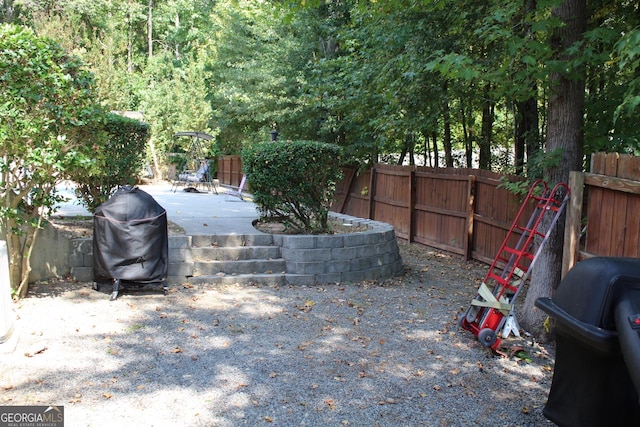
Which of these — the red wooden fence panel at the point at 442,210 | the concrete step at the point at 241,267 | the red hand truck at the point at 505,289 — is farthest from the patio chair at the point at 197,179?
the red hand truck at the point at 505,289

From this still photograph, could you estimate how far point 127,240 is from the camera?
6.06m

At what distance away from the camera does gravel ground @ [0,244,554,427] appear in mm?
3662

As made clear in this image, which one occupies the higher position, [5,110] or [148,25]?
[148,25]

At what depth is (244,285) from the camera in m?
7.00

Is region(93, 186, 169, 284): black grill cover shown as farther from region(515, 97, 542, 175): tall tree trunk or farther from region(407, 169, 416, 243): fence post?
region(407, 169, 416, 243): fence post

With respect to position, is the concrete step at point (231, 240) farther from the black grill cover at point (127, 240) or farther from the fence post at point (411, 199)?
the fence post at point (411, 199)

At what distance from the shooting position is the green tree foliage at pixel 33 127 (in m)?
5.16

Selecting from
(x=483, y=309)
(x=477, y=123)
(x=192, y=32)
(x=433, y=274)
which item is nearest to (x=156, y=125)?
(x=192, y=32)

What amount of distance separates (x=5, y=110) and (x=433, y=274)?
6270 millimetres

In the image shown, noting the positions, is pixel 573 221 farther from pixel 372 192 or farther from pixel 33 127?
pixel 372 192

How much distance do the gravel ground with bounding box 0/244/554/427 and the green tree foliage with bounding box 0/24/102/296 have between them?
889 mm

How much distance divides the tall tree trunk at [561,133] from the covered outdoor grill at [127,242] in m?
4.16

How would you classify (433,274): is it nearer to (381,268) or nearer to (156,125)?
(381,268)

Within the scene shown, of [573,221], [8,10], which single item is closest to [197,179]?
[573,221]
